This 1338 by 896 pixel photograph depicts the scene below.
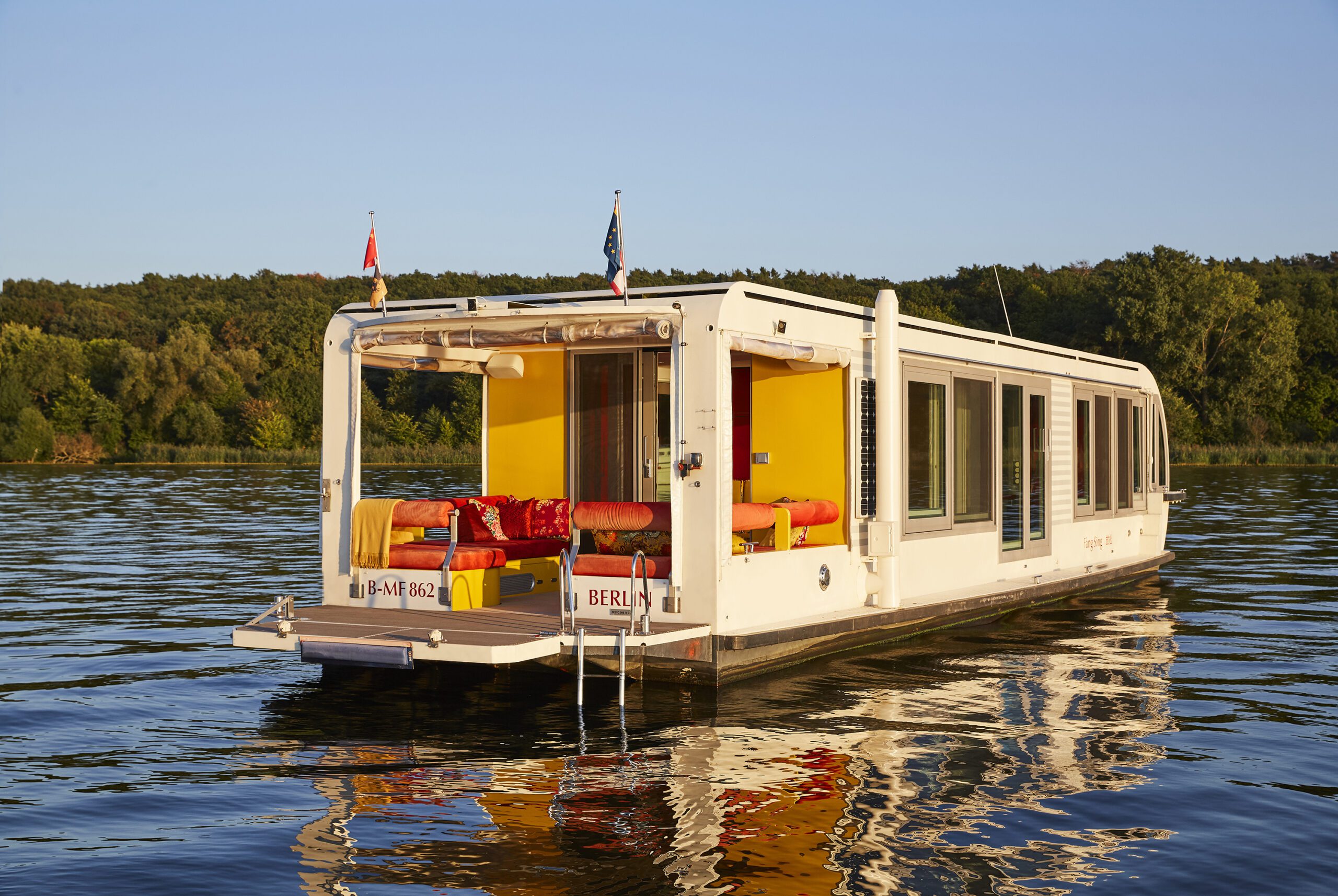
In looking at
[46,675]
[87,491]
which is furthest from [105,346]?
[46,675]

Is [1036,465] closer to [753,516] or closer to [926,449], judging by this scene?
[926,449]

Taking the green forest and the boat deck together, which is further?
the green forest

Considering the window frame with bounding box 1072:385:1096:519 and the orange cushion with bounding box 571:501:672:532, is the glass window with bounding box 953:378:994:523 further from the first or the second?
the orange cushion with bounding box 571:501:672:532

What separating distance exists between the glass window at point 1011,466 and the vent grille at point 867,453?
2798 millimetres

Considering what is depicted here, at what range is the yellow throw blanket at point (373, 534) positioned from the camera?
10633 millimetres

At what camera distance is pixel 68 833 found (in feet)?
22.9

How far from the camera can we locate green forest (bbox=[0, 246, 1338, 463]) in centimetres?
6562

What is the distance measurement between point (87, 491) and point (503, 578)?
112 feet

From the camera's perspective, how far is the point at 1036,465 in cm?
1492

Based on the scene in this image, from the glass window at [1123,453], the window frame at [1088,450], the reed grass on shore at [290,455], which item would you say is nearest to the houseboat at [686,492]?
the window frame at [1088,450]

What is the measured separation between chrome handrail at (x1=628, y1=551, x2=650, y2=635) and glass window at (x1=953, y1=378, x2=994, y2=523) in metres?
4.50

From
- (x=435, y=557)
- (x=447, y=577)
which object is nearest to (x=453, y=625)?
(x=447, y=577)

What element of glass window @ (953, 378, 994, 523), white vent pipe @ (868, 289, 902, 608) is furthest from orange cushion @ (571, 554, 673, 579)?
glass window @ (953, 378, 994, 523)

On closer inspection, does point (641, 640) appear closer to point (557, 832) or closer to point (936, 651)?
point (557, 832)
